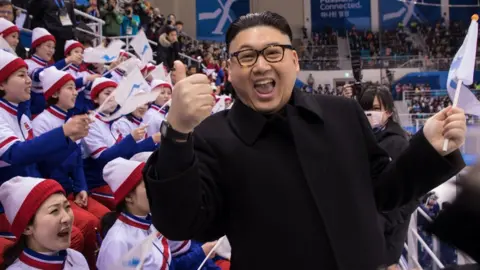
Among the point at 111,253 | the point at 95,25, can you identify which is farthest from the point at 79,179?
the point at 95,25

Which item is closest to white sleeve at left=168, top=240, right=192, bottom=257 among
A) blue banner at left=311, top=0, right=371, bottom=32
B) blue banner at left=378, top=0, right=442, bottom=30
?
blue banner at left=311, top=0, right=371, bottom=32

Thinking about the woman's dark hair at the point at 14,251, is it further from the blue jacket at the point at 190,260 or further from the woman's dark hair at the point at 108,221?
the blue jacket at the point at 190,260

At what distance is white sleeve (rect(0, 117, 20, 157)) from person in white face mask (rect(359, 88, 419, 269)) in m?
1.69

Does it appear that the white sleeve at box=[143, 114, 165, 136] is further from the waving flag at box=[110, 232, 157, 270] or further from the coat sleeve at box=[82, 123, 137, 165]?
the waving flag at box=[110, 232, 157, 270]

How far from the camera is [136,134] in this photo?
12.1 ft

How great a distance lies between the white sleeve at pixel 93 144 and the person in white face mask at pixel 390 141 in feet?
6.04

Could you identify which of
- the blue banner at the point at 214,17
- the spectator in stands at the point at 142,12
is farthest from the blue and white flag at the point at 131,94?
Answer: the blue banner at the point at 214,17

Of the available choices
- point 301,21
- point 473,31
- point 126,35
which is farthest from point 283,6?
point 473,31

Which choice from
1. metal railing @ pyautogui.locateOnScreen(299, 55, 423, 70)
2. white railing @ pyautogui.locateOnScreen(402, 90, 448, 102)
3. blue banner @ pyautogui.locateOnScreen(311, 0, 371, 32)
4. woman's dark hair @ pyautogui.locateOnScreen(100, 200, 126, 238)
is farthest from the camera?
blue banner @ pyautogui.locateOnScreen(311, 0, 371, 32)

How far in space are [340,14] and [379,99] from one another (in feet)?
73.0

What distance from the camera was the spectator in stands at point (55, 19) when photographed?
6.34 metres

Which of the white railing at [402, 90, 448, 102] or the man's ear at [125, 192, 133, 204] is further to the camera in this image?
the white railing at [402, 90, 448, 102]

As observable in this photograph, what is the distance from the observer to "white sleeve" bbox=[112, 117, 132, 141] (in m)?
4.28

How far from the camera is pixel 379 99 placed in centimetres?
294
